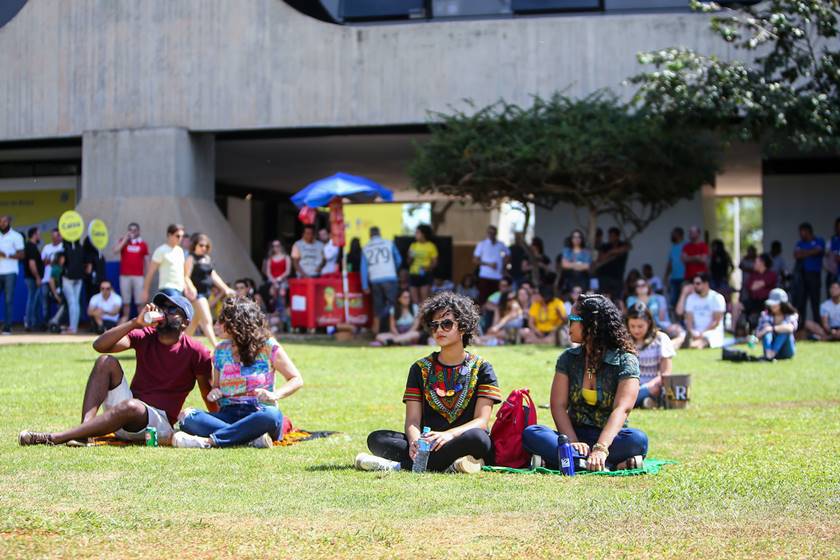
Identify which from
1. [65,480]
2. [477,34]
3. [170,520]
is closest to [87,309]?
[477,34]

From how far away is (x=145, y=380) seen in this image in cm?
906

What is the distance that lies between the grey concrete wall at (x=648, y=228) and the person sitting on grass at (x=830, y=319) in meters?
6.64

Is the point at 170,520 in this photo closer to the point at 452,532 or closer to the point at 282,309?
the point at 452,532

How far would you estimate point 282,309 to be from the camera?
23.7 m

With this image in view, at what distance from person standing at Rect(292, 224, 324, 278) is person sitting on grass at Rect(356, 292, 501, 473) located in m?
15.4

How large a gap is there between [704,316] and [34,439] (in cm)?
1328

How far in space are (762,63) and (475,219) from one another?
22460 millimetres

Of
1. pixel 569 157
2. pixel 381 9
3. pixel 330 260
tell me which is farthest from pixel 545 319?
pixel 381 9

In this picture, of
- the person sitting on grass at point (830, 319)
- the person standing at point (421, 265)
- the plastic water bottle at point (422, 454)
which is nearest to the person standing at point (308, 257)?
the person standing at point (421, 265)

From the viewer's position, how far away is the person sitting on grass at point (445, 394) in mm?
7734

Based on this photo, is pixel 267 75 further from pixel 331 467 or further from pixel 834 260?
pixel 331 467

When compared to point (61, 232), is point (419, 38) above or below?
above

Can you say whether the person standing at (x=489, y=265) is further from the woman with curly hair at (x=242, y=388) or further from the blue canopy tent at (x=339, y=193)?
A: the woman with curly hair at (x=242, y=388)

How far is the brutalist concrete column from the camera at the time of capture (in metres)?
26.1
